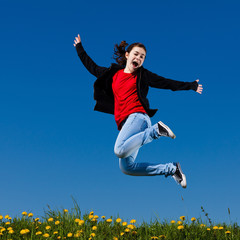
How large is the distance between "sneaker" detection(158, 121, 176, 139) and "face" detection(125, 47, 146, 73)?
4.25 ft

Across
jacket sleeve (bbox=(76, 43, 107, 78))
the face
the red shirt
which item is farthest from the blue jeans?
jacket sleeve (bbox=(76, 43, 107, 78))

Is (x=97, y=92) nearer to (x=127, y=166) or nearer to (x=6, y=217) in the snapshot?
(x=127, y=166)

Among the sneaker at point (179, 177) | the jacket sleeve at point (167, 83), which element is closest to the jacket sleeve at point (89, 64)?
the jacket sleeve at point (167, 83)

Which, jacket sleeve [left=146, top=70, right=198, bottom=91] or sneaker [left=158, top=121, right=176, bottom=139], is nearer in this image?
sneaker [left=158, top=121, right=176, bottom=139]

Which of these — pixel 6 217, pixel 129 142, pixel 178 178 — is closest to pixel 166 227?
pixel 178 178

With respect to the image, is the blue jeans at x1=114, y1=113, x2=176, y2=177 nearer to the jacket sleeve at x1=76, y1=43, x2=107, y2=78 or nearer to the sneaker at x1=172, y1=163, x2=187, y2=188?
the sneaker at x1=172, y1=163, x2=187, y2=188

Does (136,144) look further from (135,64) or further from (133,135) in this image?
(135,64)

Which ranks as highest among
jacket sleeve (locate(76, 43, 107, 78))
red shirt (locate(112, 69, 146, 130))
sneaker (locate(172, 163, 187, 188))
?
jacket sleeve (locate(76, 43, 107, 78))

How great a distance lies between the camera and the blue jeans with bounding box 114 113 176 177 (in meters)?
5.83

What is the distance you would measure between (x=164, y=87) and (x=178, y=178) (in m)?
1.77

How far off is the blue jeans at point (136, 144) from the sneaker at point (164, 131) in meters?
0.08

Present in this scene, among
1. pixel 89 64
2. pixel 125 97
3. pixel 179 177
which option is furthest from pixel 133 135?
pixel 89 64

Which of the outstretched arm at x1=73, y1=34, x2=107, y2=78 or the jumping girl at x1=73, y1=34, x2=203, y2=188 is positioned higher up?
the outstretched arm at x1=73, y1=34, x2=107, y2=78

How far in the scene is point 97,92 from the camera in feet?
23.3
